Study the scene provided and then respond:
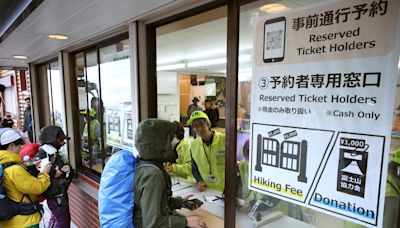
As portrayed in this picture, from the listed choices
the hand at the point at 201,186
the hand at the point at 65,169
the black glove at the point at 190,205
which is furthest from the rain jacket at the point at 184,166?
the hand at the point at 65,169

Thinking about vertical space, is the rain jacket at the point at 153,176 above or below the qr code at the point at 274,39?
below

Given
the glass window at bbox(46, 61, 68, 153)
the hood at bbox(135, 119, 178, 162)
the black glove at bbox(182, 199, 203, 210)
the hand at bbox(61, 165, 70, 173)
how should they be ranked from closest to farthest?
the hood at bbox(135, 119, 178, 162) < the black glove at bbox(182, 199, 203, 210) < the hand at bbox(61, 165, 70, 173) < the glass window at bbox(46, 61, 68, 153)

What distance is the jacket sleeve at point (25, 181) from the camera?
198cm

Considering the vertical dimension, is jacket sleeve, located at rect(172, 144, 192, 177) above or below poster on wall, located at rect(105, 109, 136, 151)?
below

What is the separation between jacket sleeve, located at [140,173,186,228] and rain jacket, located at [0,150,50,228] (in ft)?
4.52

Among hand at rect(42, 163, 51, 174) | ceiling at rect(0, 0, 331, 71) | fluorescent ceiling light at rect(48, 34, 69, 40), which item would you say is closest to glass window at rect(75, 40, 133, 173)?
ceiling at rect(0, 0, 331, 71)

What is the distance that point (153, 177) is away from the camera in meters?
1.27

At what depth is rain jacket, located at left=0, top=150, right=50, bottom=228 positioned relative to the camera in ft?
6.49

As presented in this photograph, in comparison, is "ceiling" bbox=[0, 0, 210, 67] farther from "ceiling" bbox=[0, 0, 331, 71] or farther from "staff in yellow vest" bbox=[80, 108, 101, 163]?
"staff in yellow vest" bbox=[80, 108, 101, 163]

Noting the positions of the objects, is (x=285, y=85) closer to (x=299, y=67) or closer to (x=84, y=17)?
(x=299, y=67)

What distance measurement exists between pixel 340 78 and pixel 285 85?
0.24 metres

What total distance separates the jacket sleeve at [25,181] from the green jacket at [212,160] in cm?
146

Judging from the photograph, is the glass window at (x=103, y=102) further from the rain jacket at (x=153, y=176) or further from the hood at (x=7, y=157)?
the rain jacket at (x=153, y=176)

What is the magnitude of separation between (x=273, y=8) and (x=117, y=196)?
128cm
